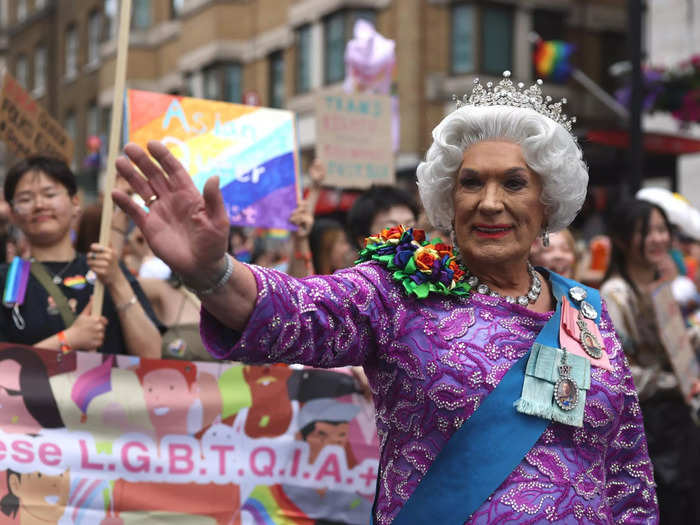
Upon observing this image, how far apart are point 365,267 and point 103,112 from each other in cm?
2853

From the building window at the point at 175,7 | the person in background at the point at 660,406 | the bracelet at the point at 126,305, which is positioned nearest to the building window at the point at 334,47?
the building window at the point at 175,7

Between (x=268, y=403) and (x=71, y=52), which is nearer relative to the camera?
(x=268, y=403)

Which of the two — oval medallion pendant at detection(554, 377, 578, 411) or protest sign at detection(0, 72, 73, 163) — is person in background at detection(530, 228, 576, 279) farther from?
protest sign at detection(0, 72, 73, 163)

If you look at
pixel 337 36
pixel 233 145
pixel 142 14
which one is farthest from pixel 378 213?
pixel 142 14

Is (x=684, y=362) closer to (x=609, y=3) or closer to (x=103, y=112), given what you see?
(x=609, y=3)

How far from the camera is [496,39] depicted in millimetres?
19484

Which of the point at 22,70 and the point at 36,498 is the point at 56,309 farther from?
the point at 22,70

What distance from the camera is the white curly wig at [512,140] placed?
253 cm

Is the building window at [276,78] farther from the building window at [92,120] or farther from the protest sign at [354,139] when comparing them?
the protest sign at [354,139]

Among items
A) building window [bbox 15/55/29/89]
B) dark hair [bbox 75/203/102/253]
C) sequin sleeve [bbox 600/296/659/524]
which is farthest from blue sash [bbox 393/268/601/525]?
building window [bbox 15/55/29/89]

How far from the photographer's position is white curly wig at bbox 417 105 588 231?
2.53m

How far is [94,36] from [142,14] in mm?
3226

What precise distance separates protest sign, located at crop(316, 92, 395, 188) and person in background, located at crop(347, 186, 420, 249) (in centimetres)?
176

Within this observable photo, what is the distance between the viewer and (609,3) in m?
21.4
